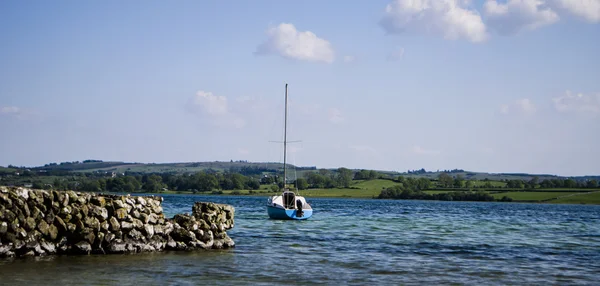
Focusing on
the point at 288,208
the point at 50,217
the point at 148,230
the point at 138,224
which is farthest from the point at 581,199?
the point at 50,217

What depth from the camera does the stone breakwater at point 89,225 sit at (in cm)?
2231

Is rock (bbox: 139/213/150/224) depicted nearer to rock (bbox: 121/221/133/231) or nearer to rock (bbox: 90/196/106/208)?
rock (bbox: 121/221/133/231)

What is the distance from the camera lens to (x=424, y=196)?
17788cm

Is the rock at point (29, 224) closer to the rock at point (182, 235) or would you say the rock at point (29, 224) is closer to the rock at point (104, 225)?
the rock at point (104, 225)

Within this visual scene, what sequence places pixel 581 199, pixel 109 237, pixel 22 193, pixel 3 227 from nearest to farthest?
pixel 3 227 < pixel 22 193 < pixel 109 237 < pixel 581 199

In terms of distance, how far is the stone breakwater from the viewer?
73.2 feet

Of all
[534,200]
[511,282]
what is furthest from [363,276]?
[534,200]

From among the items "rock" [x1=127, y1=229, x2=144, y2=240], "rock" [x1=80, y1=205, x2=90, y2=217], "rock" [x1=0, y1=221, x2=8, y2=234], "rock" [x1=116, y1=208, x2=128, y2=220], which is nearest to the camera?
"rock" [x1=0, y1=221, x2=8, y2=234]

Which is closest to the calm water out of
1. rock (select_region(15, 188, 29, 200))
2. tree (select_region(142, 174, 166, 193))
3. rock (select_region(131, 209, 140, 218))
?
rock (select_region(131, 209, 140, 218))

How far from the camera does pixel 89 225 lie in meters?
24.0

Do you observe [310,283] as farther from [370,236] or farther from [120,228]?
[370,236]

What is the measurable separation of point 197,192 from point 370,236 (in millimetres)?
150146

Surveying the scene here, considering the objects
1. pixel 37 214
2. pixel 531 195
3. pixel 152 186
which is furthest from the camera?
pixel 152 186

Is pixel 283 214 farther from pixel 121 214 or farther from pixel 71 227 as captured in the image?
pixel 71 227
